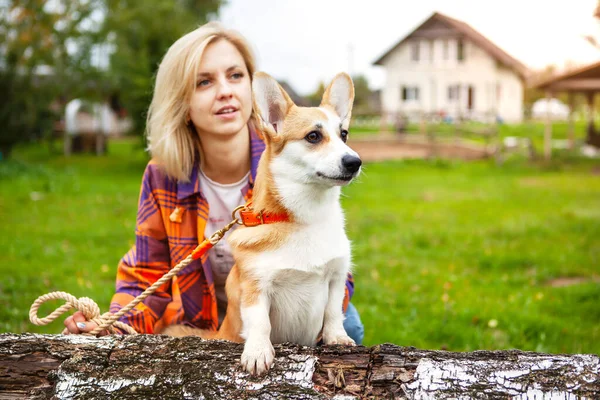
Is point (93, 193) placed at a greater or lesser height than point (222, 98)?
lesser

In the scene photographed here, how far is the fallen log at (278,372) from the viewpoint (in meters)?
1.90

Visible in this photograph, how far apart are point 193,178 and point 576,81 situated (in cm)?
1695

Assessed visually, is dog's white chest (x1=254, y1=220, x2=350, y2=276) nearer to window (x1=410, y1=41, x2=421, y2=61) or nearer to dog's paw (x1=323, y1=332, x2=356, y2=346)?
dog's paw (x1=323, y1=332, x2=356, y2=346)

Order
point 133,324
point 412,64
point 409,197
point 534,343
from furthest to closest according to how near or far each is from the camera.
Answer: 1. point 412,64
2. point 409,197
3. point 534,343
4. point 133,324

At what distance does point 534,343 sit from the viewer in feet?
13.0

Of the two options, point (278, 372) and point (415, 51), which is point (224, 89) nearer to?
point (278, 372)

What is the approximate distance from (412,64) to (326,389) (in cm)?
1740

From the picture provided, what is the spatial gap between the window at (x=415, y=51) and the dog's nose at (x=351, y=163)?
1296 centimetres

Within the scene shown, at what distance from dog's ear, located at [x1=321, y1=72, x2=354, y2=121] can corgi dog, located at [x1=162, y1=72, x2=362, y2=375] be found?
0.04m

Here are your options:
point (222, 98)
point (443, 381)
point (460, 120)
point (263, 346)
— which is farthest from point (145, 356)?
point (460, 120)

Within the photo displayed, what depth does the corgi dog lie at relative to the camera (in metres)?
2.36

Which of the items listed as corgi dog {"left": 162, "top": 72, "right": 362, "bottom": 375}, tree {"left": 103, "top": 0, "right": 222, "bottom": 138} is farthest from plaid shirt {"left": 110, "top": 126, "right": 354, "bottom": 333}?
tree {"left": 103, "top": 0, "right": 222, "bottom": 138}

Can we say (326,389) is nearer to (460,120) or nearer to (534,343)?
(534,343)

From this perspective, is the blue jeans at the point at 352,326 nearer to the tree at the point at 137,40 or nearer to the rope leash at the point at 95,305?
the rope leash at the point at 95,305
